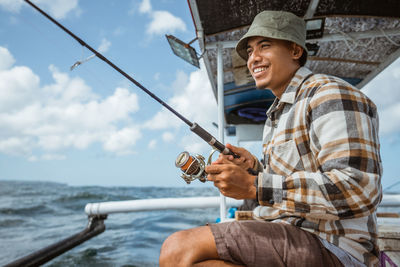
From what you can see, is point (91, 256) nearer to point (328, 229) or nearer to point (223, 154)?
point (223, 154)

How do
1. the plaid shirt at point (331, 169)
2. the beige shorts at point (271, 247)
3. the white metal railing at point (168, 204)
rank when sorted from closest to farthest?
the plaid shirt at point (331, 169) < the beige shorts at point (271, 247) < the white metal railing at point (168, 204)

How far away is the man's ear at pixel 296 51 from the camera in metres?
1.65

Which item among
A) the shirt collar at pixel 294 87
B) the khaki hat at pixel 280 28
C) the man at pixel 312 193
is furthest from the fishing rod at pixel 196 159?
the khaki hat at pixel 280 28

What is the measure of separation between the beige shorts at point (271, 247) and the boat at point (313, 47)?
925 mm

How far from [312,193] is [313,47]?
2970 millimetres

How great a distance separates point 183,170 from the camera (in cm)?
148

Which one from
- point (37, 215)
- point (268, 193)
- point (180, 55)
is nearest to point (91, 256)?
point (180, 55)

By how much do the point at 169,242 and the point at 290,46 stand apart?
54.4 inches

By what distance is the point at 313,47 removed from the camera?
3.43 m

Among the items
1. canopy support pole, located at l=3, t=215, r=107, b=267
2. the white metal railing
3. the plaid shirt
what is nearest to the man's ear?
the plaid shirt

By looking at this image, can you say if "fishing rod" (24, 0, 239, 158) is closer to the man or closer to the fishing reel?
the fishing reel

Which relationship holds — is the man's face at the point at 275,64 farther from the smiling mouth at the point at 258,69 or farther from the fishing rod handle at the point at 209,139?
the fishing rod handle at the point at 209,139

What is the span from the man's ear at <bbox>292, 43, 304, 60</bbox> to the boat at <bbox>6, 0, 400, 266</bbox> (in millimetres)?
1408

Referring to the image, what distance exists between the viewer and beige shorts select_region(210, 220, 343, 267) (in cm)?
111
